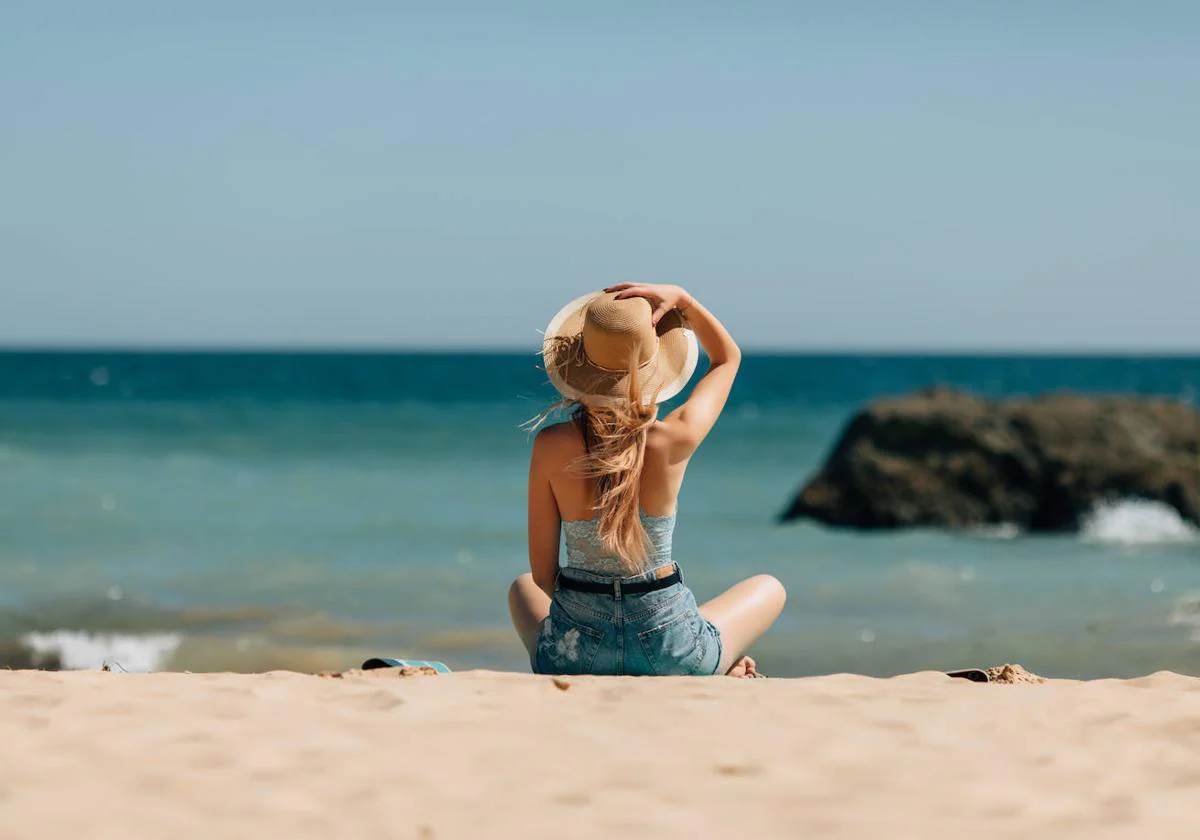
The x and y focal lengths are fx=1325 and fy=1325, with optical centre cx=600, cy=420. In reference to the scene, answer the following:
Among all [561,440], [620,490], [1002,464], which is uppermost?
[561,440]

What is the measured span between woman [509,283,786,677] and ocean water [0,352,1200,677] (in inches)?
120

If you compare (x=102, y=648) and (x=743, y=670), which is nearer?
(x=743, y=670)

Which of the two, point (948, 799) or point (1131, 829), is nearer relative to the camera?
point (1131, 829)

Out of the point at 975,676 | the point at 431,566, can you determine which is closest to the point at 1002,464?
the point at 431,566

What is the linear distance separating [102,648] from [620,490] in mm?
5454

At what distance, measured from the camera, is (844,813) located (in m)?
3.23

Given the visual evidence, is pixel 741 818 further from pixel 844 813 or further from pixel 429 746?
pixel 429 746

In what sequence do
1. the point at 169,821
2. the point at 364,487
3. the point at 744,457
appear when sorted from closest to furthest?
the point at 169,821, the point at 364,487, the point at 744,457

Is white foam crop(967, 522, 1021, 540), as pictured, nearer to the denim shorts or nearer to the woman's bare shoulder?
the denim shorts

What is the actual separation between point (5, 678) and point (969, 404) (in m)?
12.7

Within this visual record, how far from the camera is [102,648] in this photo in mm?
8625

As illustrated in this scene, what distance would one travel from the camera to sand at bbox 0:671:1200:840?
318cm

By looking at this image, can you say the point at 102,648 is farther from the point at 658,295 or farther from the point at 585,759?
the point at 585,759

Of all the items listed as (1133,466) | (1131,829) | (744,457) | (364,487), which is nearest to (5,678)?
(1131,829)
